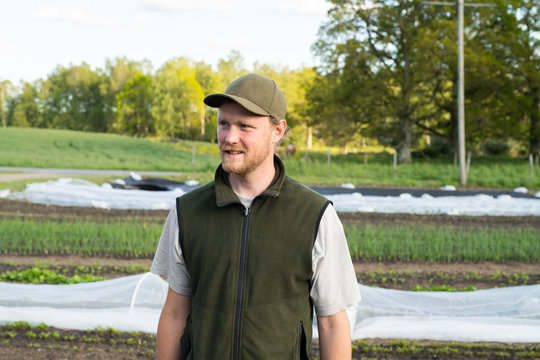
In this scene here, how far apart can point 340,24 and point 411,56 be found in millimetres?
3012

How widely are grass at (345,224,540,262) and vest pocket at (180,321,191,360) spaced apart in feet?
15.8

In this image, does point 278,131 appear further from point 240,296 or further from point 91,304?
point 91,304

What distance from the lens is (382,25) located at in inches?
941

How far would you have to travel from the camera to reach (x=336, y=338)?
1.53m

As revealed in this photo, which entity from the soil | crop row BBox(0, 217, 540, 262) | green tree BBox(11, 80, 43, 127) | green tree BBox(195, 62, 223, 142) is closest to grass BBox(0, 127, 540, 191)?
the soil

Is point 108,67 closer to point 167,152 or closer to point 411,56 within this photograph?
point 167,152

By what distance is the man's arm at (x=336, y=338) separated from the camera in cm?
152

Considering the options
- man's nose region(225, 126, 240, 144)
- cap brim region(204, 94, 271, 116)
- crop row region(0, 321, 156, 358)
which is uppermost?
cap brim region(204, 94, 271, 116)

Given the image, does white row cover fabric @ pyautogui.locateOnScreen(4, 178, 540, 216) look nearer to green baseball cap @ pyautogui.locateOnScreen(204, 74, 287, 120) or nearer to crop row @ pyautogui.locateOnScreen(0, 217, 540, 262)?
crop row @ pyautogui.locateOnScreen(0, 217, 540, 262)

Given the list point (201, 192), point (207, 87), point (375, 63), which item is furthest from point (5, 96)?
point (201, 192)

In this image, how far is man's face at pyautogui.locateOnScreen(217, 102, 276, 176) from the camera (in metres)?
1.51

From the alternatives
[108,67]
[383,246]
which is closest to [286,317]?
[383,246]

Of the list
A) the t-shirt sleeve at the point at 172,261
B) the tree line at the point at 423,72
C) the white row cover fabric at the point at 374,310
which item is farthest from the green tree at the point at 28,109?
the t-shirt sleeve at the point at 172,261

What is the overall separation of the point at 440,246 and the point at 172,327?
17.8 ft
